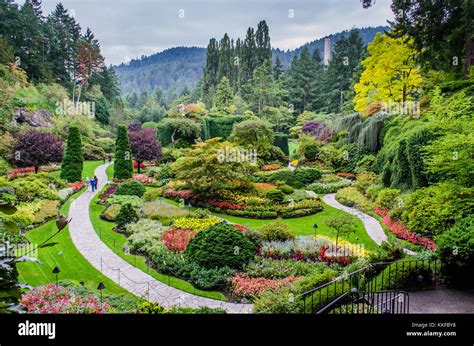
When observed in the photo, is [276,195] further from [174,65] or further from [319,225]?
[174,65]

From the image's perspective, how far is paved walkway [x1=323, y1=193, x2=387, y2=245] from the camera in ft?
45.6

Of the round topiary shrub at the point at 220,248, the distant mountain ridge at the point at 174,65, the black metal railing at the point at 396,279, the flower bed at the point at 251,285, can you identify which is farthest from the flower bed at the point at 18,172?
the distant mountain ridge at the point at 174,65

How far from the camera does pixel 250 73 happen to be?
4531 cm

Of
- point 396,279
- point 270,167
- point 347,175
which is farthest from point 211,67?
point 396,279

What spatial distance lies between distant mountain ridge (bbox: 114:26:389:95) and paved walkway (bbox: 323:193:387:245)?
3724cm

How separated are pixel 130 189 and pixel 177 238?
793 centimetres

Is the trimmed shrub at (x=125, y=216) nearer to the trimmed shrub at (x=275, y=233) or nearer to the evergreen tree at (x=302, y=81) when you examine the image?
the trimmed shrub at (x=275, y=233)

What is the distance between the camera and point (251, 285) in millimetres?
9453

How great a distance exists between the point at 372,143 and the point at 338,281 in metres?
17.3

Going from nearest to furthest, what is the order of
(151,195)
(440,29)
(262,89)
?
1. (440,29)
2. (151,195)
3. (262,89)

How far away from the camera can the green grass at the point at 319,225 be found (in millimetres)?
13500
